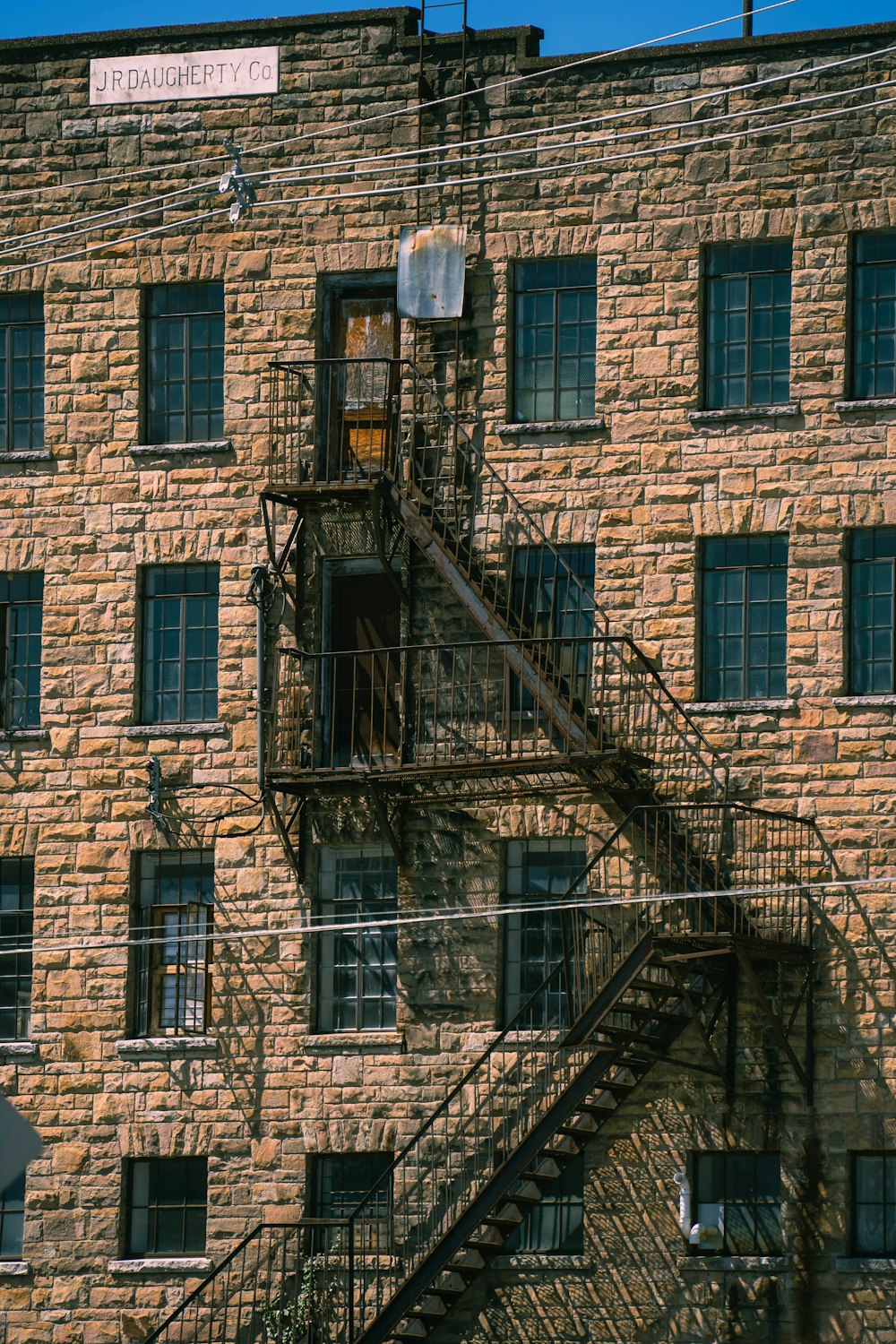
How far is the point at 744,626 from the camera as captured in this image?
83.3ft

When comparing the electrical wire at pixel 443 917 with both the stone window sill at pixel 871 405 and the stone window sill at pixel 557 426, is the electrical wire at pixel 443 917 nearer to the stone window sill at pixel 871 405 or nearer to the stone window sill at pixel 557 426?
the stone window sill at pixel 871 405

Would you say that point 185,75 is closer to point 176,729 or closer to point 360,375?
point 360,375

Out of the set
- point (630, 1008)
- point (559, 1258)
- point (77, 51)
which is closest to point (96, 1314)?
point (559, 1258)

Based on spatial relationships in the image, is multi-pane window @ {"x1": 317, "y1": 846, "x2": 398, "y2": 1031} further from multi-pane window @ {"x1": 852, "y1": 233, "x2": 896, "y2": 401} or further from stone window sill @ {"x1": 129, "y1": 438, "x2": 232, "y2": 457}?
multi-pane window @ {"x1": 852, "y1": 233, "x2": 896, "y2": 401}

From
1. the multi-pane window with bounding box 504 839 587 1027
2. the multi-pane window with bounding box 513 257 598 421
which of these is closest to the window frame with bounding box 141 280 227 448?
the multi-pane window with bounding box 513 257 598 421

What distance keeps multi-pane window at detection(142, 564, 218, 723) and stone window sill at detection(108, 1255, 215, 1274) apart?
601cm

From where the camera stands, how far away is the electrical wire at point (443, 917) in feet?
77.6

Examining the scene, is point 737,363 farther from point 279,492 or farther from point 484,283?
point 279,492

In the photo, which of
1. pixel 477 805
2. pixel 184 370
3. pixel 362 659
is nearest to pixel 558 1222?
pixel 477 805

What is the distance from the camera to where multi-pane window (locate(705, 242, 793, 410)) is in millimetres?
25641

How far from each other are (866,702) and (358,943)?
20.6ft

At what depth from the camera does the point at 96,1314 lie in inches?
1010

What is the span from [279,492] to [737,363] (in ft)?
17.3

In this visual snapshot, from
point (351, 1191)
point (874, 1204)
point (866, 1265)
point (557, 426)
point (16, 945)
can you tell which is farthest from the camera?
point (16, 945)
